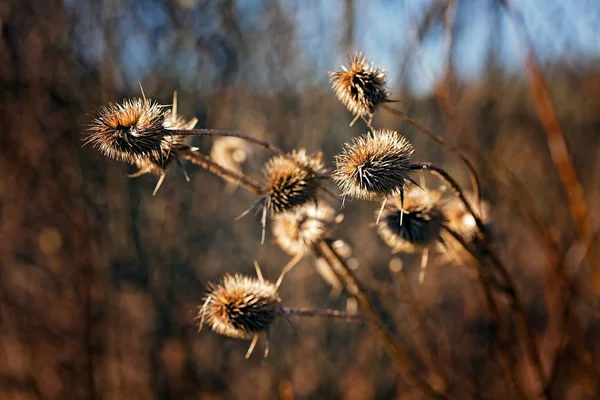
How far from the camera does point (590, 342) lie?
14.0ft

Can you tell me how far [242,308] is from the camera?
138 centimetres

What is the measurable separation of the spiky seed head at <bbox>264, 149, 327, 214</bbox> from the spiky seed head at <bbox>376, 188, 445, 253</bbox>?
9.2 inches

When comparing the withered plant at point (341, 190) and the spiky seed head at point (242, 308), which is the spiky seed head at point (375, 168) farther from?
the spiky seed head at point (242, 308)

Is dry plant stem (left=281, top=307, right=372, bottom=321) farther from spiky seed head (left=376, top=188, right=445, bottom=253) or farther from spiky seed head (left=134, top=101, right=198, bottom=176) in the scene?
spiky seed head (left=134, top=101, right=198, bottom=176)

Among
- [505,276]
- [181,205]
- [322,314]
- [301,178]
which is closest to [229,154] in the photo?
[301,178]

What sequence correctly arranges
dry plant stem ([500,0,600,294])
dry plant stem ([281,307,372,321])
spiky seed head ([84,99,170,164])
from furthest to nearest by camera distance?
1. dry plant stem ([500,0,600,294])
2. dry plant stem ([281,307,372,321])
3. spiky seed head ([84,99,170,164])

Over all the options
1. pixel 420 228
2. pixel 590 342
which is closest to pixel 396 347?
pixel 420 228

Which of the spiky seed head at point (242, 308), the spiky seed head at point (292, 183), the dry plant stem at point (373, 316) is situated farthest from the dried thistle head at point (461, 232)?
the spiky seed head at point (242, 308)

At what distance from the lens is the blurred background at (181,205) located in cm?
321

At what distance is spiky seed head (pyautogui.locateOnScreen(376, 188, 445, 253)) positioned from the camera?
1.42 metres

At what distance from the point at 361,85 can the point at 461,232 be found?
70 cm

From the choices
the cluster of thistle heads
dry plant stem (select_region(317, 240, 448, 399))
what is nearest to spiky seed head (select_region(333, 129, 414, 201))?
the cluster of thistle heads

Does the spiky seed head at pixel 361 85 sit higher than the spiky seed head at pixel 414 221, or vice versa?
the spiky seed head at pixel 361 85

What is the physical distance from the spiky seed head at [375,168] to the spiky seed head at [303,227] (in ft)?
0.89
